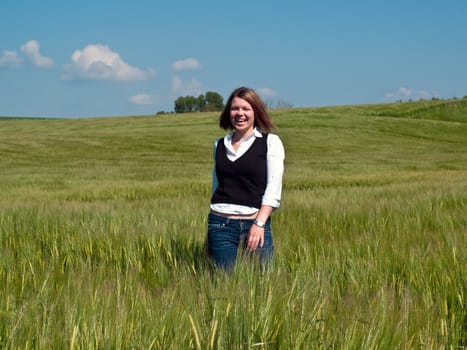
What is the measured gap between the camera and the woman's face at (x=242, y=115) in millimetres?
3512

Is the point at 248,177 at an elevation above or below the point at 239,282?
above

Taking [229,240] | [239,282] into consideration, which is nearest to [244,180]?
[229,240]

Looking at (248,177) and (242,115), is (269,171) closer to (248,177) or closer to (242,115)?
(248,177)

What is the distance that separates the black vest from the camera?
138 inches

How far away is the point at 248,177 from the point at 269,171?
135mm

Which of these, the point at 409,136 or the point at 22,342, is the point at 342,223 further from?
the point at 409,136

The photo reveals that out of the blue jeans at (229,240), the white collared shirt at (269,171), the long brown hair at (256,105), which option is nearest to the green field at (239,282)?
the blue jeans at (229,240)

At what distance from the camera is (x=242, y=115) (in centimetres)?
351

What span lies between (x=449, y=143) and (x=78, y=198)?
105 feet

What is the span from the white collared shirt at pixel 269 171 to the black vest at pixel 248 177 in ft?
0.09

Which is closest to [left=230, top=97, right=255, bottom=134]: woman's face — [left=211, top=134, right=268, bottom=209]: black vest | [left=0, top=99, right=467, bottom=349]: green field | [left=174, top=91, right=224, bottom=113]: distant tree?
[left=211, top=134, right=268, bottom=209]: black vest

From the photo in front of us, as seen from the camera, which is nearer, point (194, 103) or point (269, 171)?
point (269, 171)

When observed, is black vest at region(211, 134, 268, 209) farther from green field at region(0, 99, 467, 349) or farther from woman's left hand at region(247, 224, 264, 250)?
green field at region(0, 99, 467, 349)

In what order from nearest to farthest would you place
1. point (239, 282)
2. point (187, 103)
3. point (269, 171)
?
1. point (239, 282)
2. point (269, 171)
3. point (187, 103)
